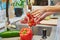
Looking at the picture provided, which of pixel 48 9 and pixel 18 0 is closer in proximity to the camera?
pixel 48 9

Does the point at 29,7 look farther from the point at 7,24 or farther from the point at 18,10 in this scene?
the point at 7,24

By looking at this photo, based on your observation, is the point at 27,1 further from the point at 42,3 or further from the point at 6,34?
the point at 6,34

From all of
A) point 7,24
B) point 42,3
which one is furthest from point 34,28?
point 42,3

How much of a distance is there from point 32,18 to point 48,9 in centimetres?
16

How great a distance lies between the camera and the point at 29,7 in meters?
1.86

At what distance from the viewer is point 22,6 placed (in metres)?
1.68

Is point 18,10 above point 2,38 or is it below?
above

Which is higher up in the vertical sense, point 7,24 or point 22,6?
point 22,6

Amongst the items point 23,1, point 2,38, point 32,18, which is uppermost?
point 23,1

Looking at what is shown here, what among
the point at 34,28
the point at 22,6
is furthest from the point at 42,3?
the point at 34,28

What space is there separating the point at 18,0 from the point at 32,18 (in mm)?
834

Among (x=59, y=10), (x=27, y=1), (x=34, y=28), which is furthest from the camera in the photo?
(x=27, y=1)

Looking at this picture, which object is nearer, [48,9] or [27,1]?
[48,9]

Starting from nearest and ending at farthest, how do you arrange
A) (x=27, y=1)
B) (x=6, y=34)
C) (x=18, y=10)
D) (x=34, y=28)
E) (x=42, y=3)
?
(x=6, y=34) < (x=34, y=28) < (x=18, y=10) < (x=27, y=1) < (x=42, y=3)
